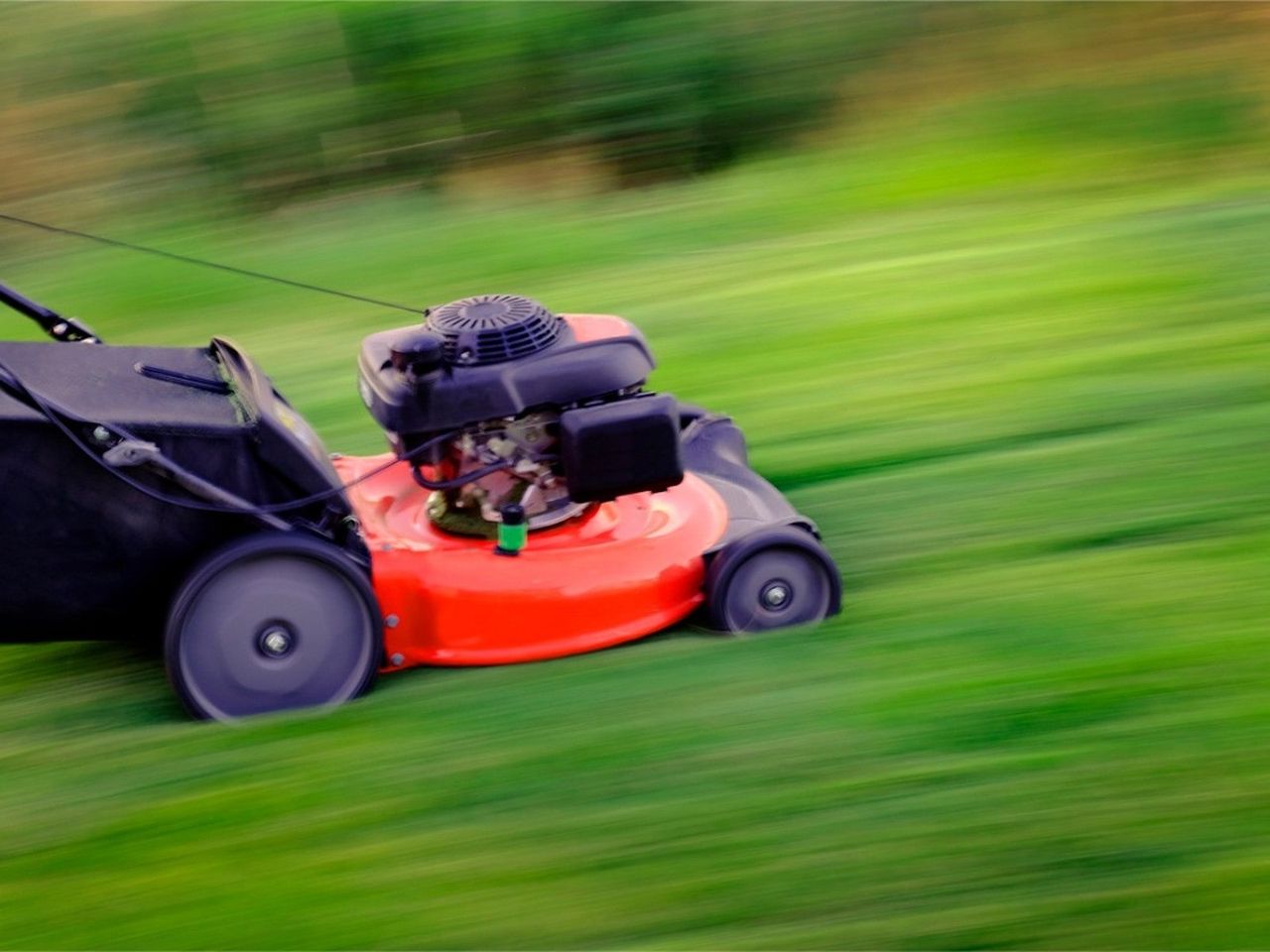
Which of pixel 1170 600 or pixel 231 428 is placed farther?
pixel 1170 600

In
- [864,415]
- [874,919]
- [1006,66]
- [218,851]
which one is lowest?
[874,919]

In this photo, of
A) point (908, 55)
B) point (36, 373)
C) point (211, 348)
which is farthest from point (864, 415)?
point (908, 55)

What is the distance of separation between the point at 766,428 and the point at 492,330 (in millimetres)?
1448

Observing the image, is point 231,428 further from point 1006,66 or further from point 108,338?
point 1006,66

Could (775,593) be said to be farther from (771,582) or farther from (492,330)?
(492,330)

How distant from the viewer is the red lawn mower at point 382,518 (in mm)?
3164

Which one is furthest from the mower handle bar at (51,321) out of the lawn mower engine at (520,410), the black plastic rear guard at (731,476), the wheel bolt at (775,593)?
the wheel bolt at (775,593)

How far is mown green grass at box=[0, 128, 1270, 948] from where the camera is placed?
Answer: 104 inches

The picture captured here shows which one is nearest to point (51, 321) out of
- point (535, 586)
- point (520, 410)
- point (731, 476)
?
point (520, 410)

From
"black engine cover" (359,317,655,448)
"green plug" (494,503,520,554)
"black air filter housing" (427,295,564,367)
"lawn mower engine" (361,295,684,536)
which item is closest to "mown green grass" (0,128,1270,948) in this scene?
"green plug" (494,503,520,554)

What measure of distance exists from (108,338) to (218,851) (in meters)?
3.20

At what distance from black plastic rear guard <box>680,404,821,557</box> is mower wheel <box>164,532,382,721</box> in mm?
789

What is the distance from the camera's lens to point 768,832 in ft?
9.18

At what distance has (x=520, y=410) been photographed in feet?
11.2
